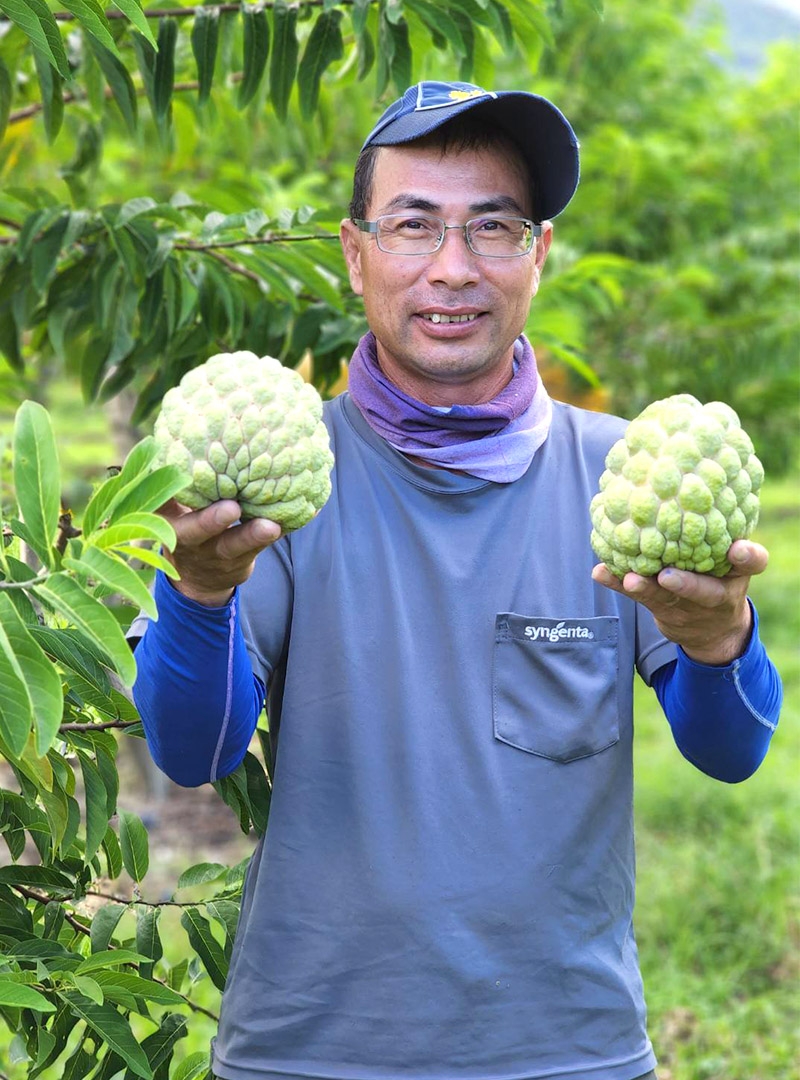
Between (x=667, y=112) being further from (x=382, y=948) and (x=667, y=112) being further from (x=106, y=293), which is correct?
(x=382, y=948)

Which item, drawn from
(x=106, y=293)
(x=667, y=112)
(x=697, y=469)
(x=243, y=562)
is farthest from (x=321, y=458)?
(x=667, y=112)

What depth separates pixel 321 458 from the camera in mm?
1496

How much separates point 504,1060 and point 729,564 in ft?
2.43

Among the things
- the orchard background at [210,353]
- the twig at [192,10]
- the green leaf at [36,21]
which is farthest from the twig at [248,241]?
the green leaf at [36,21]

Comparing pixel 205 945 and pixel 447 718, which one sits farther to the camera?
pixel 205 945

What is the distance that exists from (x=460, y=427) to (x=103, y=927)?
848 mm

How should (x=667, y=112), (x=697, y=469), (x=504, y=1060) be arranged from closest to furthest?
(x=697, y=469) → (x=504, y=1060) → (x=667, y=112)

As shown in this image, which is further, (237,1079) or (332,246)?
(332,246)

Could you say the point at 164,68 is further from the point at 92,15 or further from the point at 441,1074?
the point at 441,1074

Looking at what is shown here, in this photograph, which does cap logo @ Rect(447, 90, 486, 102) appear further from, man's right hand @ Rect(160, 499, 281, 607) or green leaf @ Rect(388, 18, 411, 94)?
man's right hand @ Rect(160, 499, 281, 607)

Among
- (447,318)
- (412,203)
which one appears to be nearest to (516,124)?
(412,203)

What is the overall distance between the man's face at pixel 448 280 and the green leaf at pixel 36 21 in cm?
52

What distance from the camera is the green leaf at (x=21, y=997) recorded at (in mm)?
1431

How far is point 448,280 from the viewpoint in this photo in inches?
74.6
